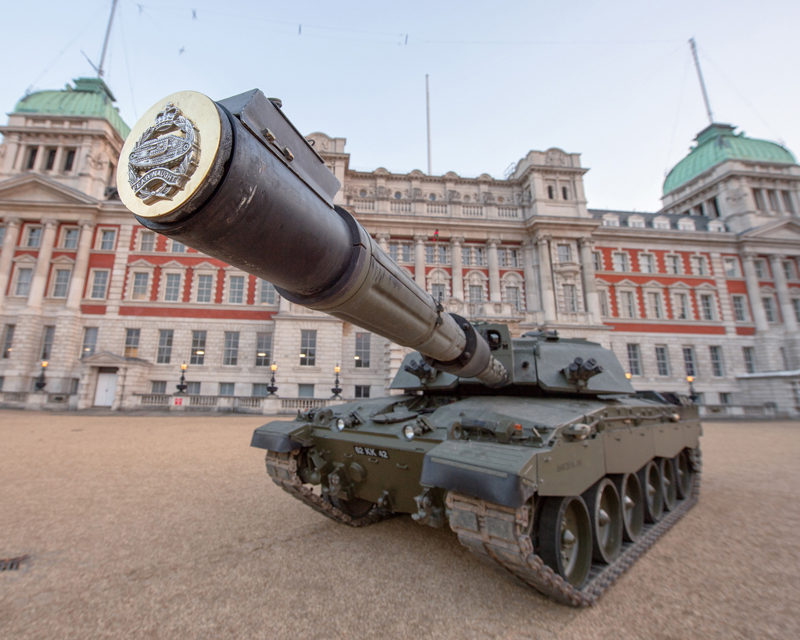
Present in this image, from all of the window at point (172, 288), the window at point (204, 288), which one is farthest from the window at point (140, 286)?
the window at point (204, 288)

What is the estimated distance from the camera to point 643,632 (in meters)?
2.81

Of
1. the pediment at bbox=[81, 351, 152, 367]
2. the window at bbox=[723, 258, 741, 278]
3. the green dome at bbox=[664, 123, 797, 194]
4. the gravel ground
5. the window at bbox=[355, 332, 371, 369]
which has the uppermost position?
the green dome at bbox=[664, 123, 797, 194]

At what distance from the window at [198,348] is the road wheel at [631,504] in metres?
23.2

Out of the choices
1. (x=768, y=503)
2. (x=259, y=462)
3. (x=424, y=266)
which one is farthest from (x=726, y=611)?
(x=424, y=266)

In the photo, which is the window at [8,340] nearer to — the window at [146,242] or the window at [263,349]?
the window at [146,242]

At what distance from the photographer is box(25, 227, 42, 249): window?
79.6 ft

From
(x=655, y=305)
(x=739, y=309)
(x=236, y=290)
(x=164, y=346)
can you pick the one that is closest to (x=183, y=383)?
(x=164, y=346)

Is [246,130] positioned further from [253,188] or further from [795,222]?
[795,222]

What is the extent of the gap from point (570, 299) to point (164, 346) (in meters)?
25.0

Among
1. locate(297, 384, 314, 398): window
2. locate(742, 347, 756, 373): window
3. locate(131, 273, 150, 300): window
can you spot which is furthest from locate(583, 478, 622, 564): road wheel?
locate(742, 347, 756, 373): window

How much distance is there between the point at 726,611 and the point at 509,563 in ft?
5.90

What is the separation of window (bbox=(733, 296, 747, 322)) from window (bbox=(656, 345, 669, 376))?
A: 6317mm

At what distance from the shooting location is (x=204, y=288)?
80.2 feet

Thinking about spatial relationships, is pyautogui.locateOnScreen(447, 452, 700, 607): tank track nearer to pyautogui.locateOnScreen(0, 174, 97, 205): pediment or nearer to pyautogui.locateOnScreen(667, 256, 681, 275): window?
pyautogui.locateOnScreen(0, 174, 97, 205): pediment
